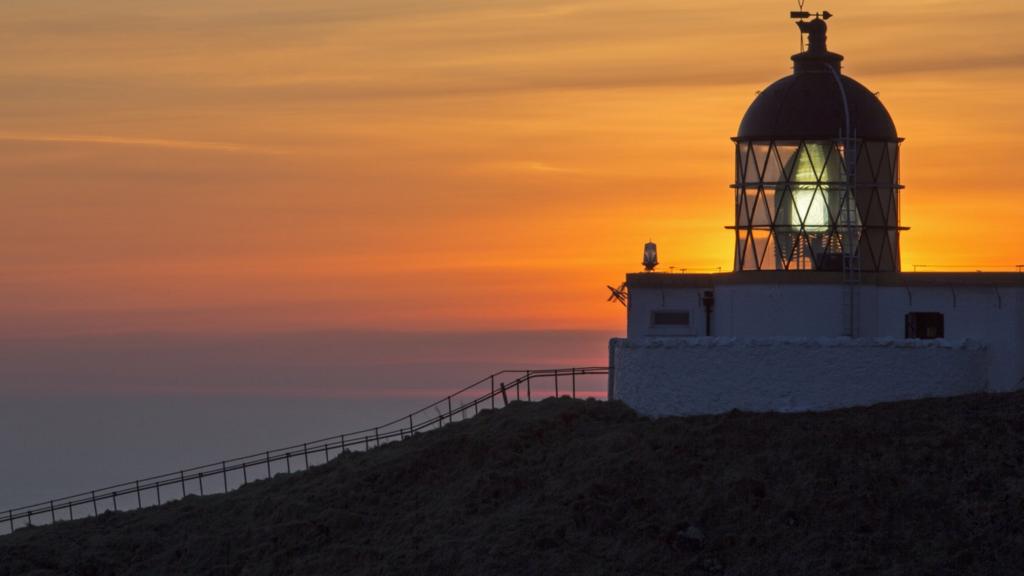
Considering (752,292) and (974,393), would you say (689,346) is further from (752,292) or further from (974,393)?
(974,393)

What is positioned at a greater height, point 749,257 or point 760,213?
point 760,213

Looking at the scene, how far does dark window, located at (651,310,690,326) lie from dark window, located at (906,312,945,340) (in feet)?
20.9

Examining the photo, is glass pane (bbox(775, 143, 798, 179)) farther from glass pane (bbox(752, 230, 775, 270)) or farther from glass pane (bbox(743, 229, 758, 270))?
glass pane (bbox(743, 229, 758, 270))

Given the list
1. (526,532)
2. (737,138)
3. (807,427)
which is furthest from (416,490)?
(737,138)

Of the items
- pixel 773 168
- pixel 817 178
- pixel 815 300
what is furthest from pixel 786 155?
pixel 815 300

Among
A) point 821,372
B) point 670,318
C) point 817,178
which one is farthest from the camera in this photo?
point 670,318

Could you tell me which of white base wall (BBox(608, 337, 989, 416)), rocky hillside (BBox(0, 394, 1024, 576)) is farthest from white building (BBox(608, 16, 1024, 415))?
rocky hillside (BBox(0, 394, 1024, 576))

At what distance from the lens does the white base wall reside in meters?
39.0

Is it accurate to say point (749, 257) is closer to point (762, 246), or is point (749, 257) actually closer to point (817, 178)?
point (762, 246)

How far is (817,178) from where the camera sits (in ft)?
144

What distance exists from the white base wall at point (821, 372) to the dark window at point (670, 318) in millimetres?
5965

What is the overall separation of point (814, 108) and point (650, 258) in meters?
6.56

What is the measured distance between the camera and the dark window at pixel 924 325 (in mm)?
43094

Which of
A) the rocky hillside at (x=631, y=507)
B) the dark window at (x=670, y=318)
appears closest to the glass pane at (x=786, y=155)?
the dark window at (x=670, y=318)
